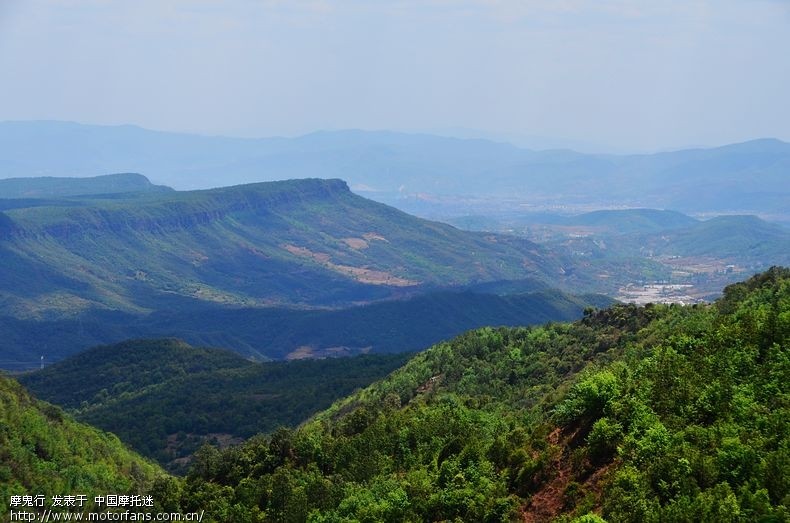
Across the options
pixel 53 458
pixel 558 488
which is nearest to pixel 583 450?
pixel 558 488

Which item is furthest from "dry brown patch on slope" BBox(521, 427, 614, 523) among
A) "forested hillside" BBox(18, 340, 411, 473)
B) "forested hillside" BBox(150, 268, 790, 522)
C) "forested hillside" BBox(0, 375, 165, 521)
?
"forested hillside" BBox(18, 340, 411, 473)

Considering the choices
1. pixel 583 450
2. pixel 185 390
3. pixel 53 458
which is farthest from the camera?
pixel 185 390

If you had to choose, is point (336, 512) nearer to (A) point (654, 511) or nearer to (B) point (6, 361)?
(A) point (654, 511)

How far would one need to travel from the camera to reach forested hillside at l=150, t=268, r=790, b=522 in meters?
26.8

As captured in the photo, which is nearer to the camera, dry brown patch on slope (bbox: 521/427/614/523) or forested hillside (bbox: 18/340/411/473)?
dry brown patch on slope (bbox: 521/427/614/523)

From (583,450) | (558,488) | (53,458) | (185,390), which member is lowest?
(185,390)

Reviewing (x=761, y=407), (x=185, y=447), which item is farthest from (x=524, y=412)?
(x=185, y=447)

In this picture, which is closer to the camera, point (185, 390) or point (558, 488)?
point (558, 488)

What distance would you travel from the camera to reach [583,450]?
1281 inches

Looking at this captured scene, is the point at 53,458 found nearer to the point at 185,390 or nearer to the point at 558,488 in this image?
the point at 558,488

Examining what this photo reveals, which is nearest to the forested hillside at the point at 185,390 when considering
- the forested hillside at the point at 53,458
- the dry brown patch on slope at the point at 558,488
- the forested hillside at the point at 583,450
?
the forested hillside at the point at 53,458

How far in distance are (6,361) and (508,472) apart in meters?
188

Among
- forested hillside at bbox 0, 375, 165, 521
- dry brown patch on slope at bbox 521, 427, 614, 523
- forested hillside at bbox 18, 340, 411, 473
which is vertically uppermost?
dry brown patch on slope at bbox 521, 427, 614, 523

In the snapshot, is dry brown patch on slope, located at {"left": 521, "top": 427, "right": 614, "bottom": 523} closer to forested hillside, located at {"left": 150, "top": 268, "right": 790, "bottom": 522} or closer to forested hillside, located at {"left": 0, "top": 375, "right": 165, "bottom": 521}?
forested hillside, located at {"left": 150, "top": 268, "right": 790, "bottom": 522}
